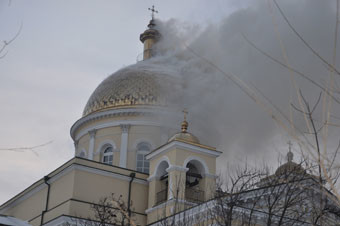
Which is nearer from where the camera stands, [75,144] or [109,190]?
[109,190]

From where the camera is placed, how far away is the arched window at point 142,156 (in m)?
27.2

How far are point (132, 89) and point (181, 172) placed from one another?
7.94 meters

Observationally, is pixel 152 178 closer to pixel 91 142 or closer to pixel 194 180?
pixel 194 180

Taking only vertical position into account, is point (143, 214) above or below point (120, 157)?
below

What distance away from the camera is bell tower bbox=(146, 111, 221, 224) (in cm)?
2214

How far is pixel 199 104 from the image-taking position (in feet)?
86.3

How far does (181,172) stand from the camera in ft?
73.1

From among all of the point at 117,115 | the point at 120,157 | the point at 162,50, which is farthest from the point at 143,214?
the point at 162,50

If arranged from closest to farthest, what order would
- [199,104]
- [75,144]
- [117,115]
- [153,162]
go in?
[153,162], [199,104], [117,115], [75,144]

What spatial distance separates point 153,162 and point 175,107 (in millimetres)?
4294

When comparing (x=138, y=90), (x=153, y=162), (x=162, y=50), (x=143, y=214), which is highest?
(x=162, y=50)

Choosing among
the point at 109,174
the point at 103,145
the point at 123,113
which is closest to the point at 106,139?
the point at 103,145

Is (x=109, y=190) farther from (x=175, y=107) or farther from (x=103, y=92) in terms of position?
(x=103, y=92)

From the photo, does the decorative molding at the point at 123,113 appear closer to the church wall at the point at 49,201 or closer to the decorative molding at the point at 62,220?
the church wall at the point at 49,201
